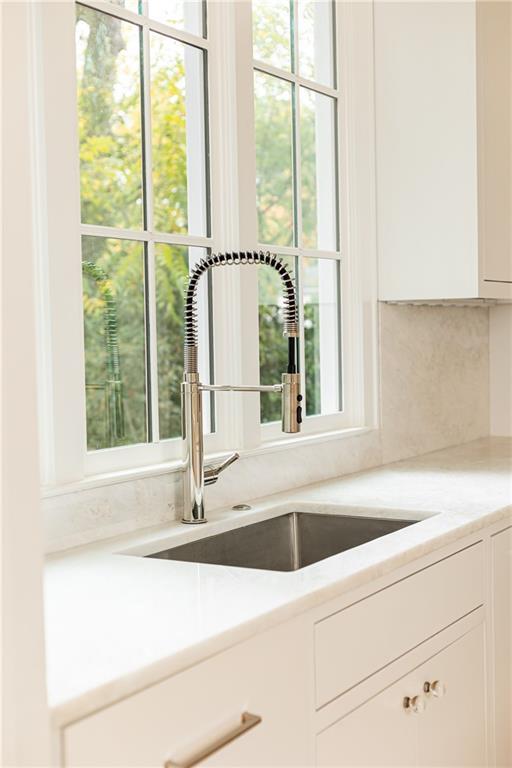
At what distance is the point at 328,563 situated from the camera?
5.74 ft

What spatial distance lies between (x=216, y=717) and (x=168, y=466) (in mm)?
891

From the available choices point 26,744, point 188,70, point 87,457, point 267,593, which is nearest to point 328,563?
point 267,593

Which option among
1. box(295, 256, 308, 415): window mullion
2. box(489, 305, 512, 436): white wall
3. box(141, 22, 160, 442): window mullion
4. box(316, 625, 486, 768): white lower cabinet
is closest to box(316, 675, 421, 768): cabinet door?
box(316, 625, 486, 768): white lower cabinet

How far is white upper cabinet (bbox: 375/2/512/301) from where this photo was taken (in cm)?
282

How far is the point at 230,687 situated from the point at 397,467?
168 cm

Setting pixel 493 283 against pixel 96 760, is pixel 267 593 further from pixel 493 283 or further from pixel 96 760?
pixel 493 283

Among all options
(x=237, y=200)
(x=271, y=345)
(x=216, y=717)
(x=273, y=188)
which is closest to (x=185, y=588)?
(x=216, y=717)

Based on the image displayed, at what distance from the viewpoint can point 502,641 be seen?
2348 millimetres

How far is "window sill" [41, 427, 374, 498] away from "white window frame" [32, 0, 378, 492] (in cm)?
1

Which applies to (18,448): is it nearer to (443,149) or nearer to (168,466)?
(168,466)

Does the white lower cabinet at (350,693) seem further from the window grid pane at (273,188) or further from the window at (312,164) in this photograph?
the window grid pane at (273,188)

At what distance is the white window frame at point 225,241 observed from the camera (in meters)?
1.96

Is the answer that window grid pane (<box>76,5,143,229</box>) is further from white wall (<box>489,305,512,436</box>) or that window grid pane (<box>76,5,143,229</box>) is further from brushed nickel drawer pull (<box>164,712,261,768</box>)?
white wall (<box>489,305,512,436</box>)

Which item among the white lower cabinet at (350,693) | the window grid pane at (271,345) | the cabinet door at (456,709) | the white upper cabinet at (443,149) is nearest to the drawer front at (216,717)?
the white lower cabinet at (350,693)
